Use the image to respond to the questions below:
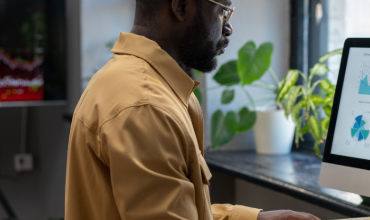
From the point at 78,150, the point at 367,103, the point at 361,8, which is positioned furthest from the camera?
the point at 361,8

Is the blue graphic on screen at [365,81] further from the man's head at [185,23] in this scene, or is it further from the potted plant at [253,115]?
the potted plant at [253,115]

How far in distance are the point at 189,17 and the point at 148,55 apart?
0.12m

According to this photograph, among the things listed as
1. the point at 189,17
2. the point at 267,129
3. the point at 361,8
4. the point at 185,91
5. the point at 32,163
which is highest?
the point at 361,8

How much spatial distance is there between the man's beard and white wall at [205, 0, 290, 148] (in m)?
1.15

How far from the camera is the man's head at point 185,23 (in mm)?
748

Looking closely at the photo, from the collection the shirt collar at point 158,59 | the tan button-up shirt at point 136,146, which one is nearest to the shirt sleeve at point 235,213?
the tan button-up shirt at point 136,146

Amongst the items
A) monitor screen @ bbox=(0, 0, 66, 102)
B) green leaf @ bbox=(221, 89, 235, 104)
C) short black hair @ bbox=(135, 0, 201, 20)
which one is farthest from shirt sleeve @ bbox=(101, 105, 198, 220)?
monitor screen @ bbox=(0, 0, 66, 102)

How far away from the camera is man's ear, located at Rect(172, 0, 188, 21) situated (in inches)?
28.8

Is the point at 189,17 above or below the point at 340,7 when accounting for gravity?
below

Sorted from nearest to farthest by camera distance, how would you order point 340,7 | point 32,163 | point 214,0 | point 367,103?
point 214,0
point 367,103
point 340,7
point 32,163

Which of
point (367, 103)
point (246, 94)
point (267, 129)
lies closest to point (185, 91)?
point (367, 103)

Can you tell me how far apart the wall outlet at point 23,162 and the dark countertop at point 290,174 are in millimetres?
1172

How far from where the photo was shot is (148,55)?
2.29 feet

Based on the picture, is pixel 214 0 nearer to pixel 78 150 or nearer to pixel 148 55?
pixel 148 55
